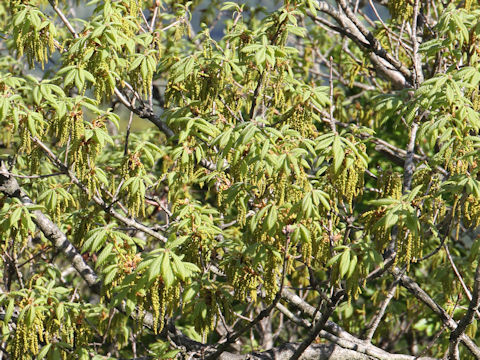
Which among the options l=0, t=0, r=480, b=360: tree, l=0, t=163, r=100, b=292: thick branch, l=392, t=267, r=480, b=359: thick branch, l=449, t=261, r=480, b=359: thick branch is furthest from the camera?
l=0, t=163, r=100, b=292: thick branch

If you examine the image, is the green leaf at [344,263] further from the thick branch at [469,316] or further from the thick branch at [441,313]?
the thick branch at [441,313]

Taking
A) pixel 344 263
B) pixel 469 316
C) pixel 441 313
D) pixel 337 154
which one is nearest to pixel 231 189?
pixel 337 154

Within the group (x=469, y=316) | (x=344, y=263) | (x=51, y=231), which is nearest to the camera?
(x=344, y=263)

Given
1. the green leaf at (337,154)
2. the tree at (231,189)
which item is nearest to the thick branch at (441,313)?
the tree at (231,189)

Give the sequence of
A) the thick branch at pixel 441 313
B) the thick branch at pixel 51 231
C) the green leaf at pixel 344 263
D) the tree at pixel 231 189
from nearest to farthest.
Result: the green leaf at pixel 344 263
the tree at pixel 231 189
the thick branch at pixel 441 313
the thick branch at pixel 51 231

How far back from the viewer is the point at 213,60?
4.57 meters

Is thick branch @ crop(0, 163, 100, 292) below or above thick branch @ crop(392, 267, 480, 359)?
above

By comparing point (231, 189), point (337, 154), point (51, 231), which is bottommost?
point (51, 231)

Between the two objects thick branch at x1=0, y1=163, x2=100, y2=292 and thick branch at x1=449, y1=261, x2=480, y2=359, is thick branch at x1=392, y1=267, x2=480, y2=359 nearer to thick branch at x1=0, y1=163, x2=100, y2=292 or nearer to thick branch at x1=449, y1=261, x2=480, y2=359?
thick branch at x1=449, y1=261, x2=480, y2=359

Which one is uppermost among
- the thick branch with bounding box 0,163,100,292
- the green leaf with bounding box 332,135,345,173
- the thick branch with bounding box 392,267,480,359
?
the green leaf with bounding box 332,135,345,173

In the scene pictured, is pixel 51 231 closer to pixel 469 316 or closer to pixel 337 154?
pixel 337 154

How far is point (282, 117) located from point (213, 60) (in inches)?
25.4

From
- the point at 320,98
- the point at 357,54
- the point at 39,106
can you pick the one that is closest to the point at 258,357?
the point at 320,98

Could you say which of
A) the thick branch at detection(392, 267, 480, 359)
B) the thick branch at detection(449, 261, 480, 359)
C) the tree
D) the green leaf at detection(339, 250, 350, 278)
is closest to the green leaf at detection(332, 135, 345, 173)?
the tree
